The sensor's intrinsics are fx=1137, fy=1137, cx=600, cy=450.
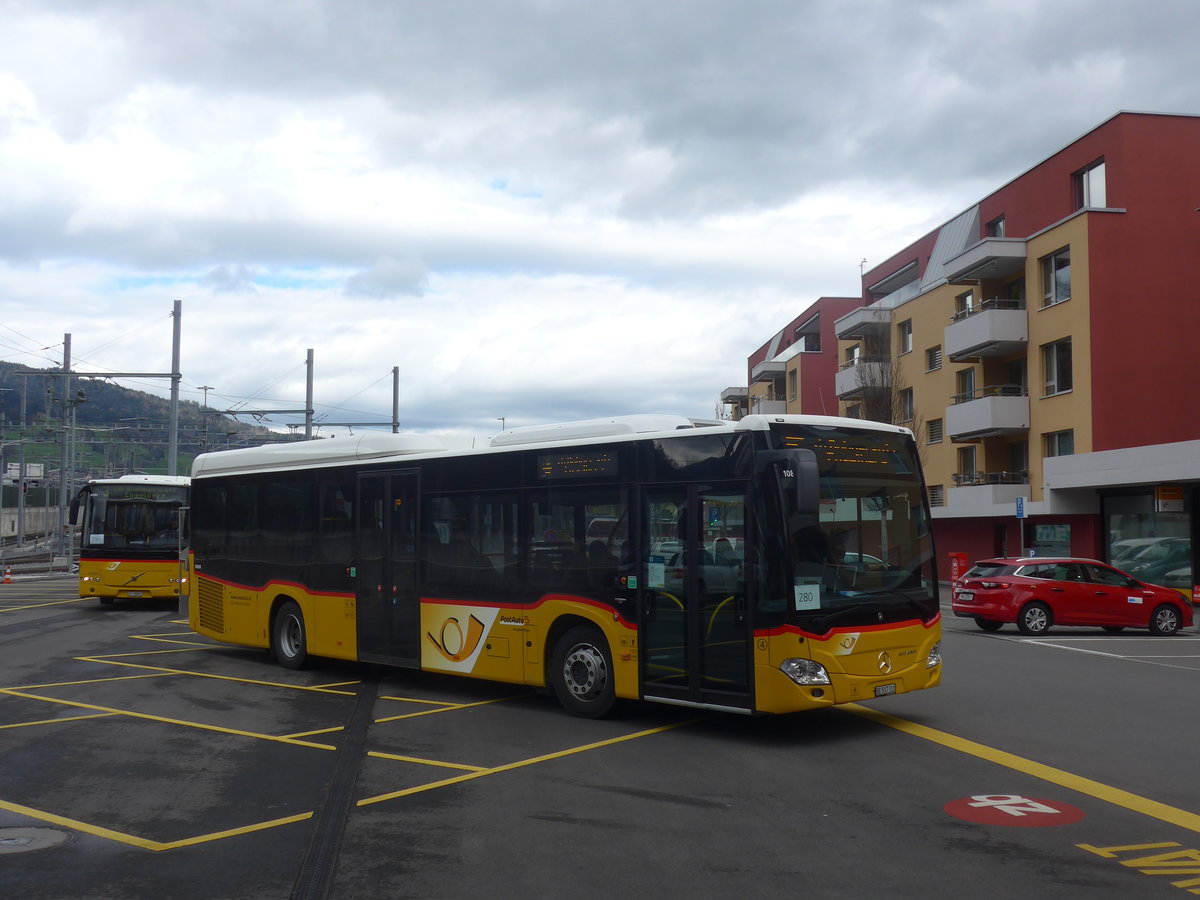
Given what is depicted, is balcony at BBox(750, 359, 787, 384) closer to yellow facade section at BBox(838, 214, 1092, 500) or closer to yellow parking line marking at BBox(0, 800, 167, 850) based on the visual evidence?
yellow facade section at BBox(838, 214, 1092, 500)

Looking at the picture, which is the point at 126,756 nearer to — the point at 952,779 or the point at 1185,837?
the point at 952,779

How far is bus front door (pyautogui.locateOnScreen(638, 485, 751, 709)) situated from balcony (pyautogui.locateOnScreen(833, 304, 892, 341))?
42535 millimetres

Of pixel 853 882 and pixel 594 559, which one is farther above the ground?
pixel 594 559

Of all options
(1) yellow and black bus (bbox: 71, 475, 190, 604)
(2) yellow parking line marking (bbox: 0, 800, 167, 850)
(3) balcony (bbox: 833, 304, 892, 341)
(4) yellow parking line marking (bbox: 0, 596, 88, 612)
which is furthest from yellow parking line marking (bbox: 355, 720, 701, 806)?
(3) balcony (bbox: 833, 304, 892, 341)

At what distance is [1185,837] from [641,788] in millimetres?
3368

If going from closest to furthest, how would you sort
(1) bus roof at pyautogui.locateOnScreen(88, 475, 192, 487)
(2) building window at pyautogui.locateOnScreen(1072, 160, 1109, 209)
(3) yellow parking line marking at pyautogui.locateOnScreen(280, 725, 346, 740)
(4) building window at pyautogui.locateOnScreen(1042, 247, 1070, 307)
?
(3) yellow parking line marking at pyautogui.locateOnScreen(280, 725, 346, 740) → (1) bus roof at pyautogui.locateOnScreen(88, 475, 192, 487) → (2) building window at pyautogui.locateOnScreen(1072, 160, 1109, 209) → (4) building window at pyautogui.locateOnScreen(1042, 247, 1070, 307)

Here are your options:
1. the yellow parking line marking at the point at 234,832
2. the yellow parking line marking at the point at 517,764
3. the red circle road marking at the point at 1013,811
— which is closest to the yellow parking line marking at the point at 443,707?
the yellow parking line marking at the point at 517,764

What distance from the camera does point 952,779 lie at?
8.12 m

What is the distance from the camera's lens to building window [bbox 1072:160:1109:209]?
35656 millimetres

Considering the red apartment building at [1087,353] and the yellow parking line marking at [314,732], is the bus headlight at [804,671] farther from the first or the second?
the red apartment building at [1087,353]

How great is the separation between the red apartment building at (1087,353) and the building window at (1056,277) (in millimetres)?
64

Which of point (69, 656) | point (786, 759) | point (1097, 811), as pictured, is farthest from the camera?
point (69, 656)

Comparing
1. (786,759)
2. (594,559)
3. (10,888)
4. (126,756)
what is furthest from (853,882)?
(126,756)

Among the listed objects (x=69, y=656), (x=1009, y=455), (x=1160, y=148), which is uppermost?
(x=1160, y=148)
